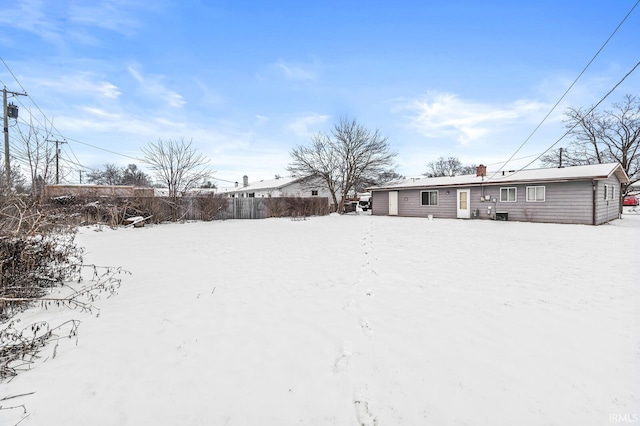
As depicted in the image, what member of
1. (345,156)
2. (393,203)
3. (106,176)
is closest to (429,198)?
(393,203)

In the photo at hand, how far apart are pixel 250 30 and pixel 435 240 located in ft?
35.8

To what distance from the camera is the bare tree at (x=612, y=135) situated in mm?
19641

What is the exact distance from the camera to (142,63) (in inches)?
428

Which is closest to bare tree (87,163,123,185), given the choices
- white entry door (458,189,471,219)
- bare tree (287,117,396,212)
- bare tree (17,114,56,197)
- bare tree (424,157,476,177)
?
bare tree (287,117,396,212)

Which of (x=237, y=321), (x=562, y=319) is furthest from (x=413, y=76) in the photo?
(x=237, y=321)

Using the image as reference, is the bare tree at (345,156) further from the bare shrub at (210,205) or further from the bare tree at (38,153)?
the bare tree at (38,153)

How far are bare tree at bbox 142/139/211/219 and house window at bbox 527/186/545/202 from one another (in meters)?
18.4

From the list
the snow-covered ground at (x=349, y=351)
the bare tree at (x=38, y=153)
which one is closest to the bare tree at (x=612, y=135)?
the snow-covered ground at (x=349, y=351)

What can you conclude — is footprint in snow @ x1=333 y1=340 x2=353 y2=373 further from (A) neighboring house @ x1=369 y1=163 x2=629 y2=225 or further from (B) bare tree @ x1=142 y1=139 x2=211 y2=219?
(B) bare tree @ x1=142 y1=139 x2=211 y2=219

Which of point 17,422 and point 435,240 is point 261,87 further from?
point 17,422

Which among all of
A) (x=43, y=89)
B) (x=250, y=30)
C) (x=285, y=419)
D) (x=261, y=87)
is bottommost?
(x=285, y=419)

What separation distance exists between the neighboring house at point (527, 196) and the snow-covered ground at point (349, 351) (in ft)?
32.8

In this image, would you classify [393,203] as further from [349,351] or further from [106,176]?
[106,176]

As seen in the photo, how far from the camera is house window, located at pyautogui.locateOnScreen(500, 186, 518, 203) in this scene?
14.8m
